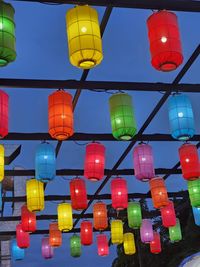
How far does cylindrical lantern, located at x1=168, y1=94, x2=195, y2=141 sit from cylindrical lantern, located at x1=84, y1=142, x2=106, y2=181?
153 cm

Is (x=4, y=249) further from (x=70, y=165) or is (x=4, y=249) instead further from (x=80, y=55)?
(x=80, y=55)

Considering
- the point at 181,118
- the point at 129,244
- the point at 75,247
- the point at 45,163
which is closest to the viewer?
the point at 181,118

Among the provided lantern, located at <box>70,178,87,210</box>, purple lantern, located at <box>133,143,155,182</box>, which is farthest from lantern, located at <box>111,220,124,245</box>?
purple lantern, located at <box>133,143,155,182</box>

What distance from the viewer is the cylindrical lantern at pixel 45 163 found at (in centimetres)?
648

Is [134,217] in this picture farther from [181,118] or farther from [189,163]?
[181,118]

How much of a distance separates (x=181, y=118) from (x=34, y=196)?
353 cm

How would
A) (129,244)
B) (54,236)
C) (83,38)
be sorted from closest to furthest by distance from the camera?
(83,38) < (54,236) < (129,244)

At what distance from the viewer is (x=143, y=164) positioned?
6770 mm

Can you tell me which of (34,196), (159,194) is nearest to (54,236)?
(34,196)

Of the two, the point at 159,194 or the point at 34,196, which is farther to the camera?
the point at 159,194

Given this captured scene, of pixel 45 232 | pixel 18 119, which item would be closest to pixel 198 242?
pixel 45 232

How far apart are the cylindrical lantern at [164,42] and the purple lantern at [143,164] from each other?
9.08ft

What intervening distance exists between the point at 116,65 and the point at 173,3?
11.8 ft

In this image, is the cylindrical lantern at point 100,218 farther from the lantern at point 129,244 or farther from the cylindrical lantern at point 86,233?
the lantern at point 129,244
